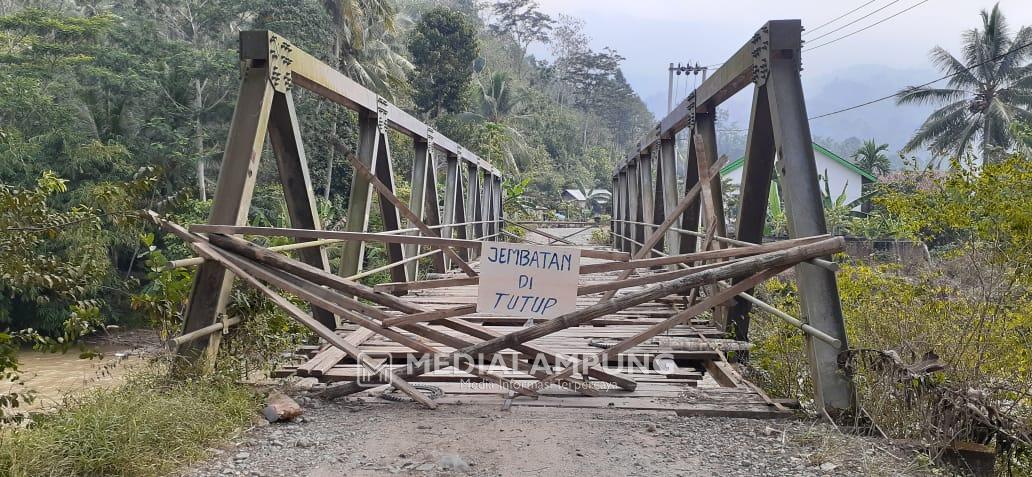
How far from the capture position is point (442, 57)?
31.4m

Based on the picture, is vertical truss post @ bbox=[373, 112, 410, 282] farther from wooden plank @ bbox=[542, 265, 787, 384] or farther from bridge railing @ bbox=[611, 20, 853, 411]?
wooden plank @ bbox=[542, 265, 787, 384]

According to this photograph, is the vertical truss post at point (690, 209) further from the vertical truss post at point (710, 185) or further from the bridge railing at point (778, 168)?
the bridge railing at point (778, 168)

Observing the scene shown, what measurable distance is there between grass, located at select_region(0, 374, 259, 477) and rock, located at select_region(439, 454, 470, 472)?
99 centimetres

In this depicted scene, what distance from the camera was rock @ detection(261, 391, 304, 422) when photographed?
357 centimetres

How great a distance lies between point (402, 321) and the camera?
368cm

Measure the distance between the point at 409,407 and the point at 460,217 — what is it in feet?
25.5

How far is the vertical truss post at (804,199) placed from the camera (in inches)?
143

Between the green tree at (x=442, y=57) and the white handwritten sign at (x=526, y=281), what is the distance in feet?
94.5

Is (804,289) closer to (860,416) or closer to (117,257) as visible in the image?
(860,416)

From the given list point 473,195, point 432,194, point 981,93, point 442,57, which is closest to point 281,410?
point 432,194

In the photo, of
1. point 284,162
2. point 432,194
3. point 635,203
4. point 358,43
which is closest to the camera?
point 284,162

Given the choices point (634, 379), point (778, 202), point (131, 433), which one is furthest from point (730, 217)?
point (131, 433)

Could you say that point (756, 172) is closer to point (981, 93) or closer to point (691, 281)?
point (691, 281)

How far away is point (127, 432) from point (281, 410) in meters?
0.83
